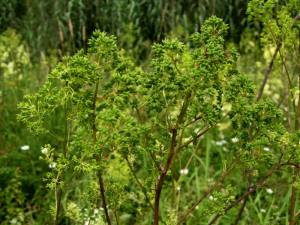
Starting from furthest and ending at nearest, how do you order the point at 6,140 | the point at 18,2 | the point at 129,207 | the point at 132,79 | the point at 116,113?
the point at 18,2
the point at 6,140
the point at 129,207
the point at 132,79
the point at 116,113

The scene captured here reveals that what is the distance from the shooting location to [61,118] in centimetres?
443

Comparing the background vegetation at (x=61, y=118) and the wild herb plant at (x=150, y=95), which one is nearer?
the wild herb plant at (x=150, y=95)

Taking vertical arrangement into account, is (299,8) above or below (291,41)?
above

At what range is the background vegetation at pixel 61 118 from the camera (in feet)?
10.4

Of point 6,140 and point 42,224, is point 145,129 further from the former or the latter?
point 6,140

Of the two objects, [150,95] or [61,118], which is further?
[61,118]

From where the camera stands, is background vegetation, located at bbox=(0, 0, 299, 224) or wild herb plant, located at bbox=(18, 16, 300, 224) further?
background vegetation, located at bbox=(0, 0, 299, 224)

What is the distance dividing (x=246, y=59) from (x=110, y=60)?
21.0ft

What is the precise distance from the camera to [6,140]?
13.8 ft

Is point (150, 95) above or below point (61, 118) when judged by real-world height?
above

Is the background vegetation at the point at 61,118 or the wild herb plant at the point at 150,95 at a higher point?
the wild herb plant at the point at 150,95

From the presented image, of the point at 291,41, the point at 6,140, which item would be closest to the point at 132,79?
the point at 291,41

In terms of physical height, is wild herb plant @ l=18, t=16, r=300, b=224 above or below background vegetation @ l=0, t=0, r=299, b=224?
above

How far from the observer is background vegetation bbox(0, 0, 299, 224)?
318cm
